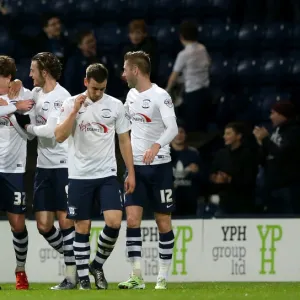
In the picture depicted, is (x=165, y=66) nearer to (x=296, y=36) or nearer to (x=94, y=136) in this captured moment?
(x=296, y=36)

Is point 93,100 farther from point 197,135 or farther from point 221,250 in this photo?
point 197,135

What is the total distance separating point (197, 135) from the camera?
15625 mm

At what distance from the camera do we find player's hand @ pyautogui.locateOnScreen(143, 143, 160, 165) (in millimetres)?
10438

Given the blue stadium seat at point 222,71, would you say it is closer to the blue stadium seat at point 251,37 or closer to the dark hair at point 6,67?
the blue stadium seat at point 251,37

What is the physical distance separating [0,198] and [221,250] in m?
3.26

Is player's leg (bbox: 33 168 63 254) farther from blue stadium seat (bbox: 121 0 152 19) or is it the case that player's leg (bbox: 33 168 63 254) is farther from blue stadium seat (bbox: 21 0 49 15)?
blue stadium seat (bbox: 21 0 49 15)

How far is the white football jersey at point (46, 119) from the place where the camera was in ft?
35.8

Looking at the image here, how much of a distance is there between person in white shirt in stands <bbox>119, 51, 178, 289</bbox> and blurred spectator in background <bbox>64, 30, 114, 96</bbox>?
15.1 ft

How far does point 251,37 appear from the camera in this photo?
1714 centimetres

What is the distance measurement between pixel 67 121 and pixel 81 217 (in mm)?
901

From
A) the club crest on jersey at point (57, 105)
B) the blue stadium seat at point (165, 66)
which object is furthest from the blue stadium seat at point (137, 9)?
the club crest on jersey at point (57, 105)

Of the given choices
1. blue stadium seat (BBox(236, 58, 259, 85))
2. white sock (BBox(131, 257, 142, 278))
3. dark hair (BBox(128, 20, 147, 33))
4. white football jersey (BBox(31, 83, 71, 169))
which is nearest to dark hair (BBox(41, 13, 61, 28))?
dark hair (BBox(128, 20, 147, 33))

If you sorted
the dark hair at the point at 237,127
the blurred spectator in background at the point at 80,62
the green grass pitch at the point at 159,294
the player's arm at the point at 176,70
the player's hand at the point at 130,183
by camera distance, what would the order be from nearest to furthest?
the green grass pitch at the point at 159,294, the player's hand at the point at 130,183, the dark hair at the point at 237,127, the blurred spectator in background at the point at 80,62, the player's arm at the point at 176,70

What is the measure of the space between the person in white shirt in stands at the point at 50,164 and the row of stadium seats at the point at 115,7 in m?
6.77
